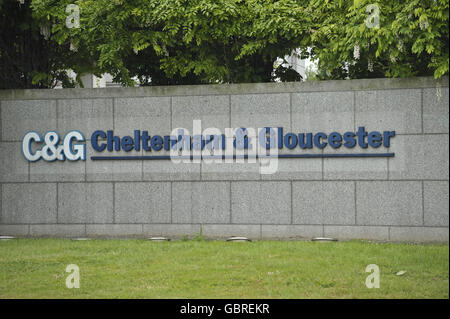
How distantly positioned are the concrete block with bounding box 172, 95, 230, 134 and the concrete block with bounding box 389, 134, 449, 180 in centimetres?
346

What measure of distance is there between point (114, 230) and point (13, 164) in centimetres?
272

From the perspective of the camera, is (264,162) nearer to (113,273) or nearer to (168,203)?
(168,203)

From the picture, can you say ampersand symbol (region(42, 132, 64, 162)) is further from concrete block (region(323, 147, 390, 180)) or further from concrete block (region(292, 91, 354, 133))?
concrete block (region(323, 147, 390, 180))

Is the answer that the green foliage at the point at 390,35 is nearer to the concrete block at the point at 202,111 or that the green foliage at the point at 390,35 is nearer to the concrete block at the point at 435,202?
the concrete block at the point at 435,202

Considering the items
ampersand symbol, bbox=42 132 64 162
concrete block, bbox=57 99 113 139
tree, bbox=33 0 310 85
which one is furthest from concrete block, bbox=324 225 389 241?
ampersand symbol, bbox=42 132 64 162

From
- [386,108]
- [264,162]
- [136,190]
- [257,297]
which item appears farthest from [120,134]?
[257,297]

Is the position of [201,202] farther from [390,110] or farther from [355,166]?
[390,110]

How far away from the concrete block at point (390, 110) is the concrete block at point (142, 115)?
3.99 m

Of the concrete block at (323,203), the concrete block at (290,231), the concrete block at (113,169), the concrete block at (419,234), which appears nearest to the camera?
the concrete block at (419,234)

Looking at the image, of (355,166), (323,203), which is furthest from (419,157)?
(323,203)

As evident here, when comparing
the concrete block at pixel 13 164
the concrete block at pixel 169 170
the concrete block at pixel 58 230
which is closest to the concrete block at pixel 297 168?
the concrete block at pixel 169 170

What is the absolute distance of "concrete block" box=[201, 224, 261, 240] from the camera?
12.8m

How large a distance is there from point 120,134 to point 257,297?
6478 millimetres

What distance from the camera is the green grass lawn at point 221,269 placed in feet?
26.8
